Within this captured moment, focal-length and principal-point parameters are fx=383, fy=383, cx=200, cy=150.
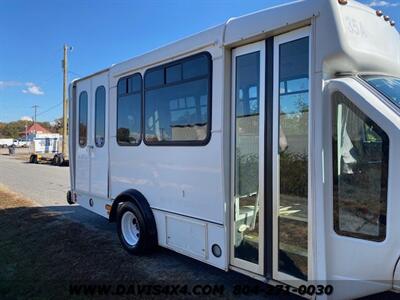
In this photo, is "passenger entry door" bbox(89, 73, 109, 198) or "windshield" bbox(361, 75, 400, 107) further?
"passenger entry door" bbox(89, 73, 109, 198)

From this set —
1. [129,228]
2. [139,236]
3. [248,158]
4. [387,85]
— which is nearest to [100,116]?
[129,228]

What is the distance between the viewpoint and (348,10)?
3268 millimetres

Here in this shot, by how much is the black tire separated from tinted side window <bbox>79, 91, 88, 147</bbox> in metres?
1.91

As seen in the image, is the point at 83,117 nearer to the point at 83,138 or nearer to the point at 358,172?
the point at 83,138

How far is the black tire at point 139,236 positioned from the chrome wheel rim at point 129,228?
0.02 meters

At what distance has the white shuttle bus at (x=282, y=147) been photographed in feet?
9.50

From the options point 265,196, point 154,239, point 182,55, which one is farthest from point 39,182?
point 265,196

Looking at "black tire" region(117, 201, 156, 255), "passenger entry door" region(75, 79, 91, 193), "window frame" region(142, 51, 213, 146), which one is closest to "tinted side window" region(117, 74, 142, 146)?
"window frame" region(142, 51, 213, 146)

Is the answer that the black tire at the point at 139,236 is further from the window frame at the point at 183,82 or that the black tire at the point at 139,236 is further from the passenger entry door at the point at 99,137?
the window frame at the point at 183,82

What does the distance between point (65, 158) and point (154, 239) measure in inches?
925

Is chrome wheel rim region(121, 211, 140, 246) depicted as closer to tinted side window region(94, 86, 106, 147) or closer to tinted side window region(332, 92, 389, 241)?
tinted side window region(94, 86, 106, 147)

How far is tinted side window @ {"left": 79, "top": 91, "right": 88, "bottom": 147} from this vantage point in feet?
23.1

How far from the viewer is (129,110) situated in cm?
569

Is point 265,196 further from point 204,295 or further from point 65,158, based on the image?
point 65,158
